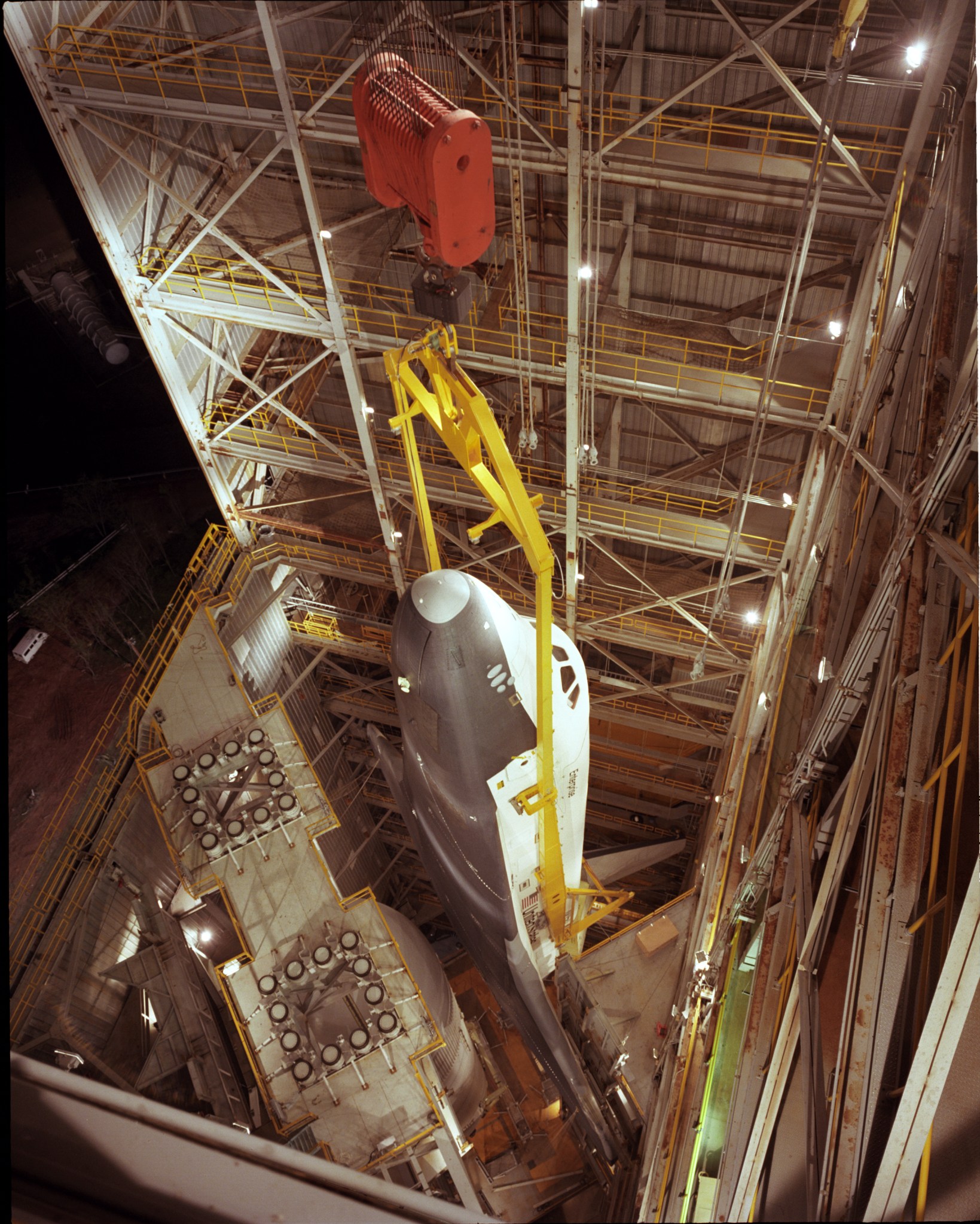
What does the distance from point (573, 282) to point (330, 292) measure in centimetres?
433

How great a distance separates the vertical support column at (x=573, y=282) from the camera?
1059cm

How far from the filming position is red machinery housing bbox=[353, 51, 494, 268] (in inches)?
336

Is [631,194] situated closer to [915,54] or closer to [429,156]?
[915,54]

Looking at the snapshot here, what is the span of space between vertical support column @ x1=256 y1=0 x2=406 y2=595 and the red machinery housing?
10.7ft

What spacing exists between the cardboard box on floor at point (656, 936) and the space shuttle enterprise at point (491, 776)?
171 centimetres

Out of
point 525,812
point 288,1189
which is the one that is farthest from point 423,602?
point 288,1189

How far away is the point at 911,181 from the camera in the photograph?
10.5 m

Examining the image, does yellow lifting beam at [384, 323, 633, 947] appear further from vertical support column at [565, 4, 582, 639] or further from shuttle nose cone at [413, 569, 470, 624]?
vertical support column at [565, 4, 582, 639]

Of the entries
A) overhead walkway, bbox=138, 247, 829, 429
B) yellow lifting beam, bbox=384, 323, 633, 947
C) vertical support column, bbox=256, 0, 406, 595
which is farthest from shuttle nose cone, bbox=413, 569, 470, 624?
vertical support column, bbox=256, 0, 406, 595

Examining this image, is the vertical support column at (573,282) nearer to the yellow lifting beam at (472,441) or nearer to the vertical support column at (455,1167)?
the yellow lifting beam at (472,441)

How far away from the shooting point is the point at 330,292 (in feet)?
47.2

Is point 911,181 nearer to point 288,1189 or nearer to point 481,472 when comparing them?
point 481,472

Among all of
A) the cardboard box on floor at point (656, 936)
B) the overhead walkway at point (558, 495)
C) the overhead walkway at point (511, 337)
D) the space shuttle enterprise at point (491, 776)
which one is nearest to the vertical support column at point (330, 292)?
the overhead walkway at point (511, 337)

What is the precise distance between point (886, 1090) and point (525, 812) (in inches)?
350
